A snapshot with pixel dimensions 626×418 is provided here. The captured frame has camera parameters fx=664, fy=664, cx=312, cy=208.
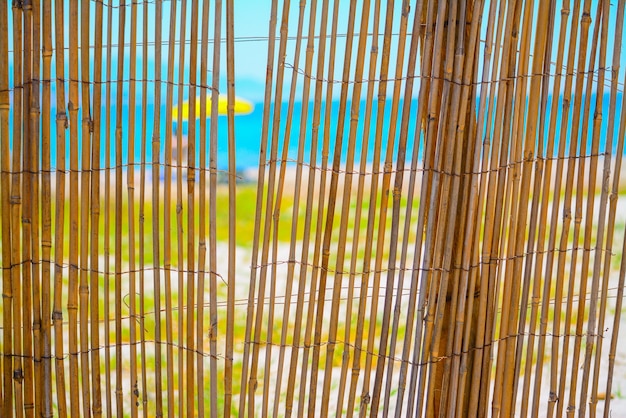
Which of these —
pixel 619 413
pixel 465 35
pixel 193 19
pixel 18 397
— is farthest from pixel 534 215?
pixel 619 413

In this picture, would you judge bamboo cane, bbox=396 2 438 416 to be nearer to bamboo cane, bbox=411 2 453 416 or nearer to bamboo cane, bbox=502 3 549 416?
bamboo cane, bbox=411 2 453 416

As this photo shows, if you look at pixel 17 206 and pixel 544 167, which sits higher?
pixel 544 167

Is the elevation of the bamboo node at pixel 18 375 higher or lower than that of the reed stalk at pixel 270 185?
lower

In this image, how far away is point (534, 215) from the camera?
1251 millimetres

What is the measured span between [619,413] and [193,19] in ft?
6.89

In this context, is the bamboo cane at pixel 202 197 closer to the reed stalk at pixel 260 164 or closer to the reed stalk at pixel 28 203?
the reed stalk at pixel 260 164

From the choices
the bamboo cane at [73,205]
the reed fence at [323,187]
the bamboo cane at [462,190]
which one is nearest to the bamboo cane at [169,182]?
the reed fence at [323,187]

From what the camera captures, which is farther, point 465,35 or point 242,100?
point 242,100

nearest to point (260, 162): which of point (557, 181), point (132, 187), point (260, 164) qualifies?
point (260, 164)

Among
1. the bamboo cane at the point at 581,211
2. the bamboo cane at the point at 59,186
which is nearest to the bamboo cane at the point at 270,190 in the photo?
the bamboo cane at the point at 59,186

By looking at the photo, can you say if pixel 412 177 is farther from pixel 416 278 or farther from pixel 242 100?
pixel 242 100

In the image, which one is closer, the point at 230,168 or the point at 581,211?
the point at 230,168

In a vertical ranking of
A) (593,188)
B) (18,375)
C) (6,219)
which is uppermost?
(593,188)

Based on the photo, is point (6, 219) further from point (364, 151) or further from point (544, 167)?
point (544, 167)
